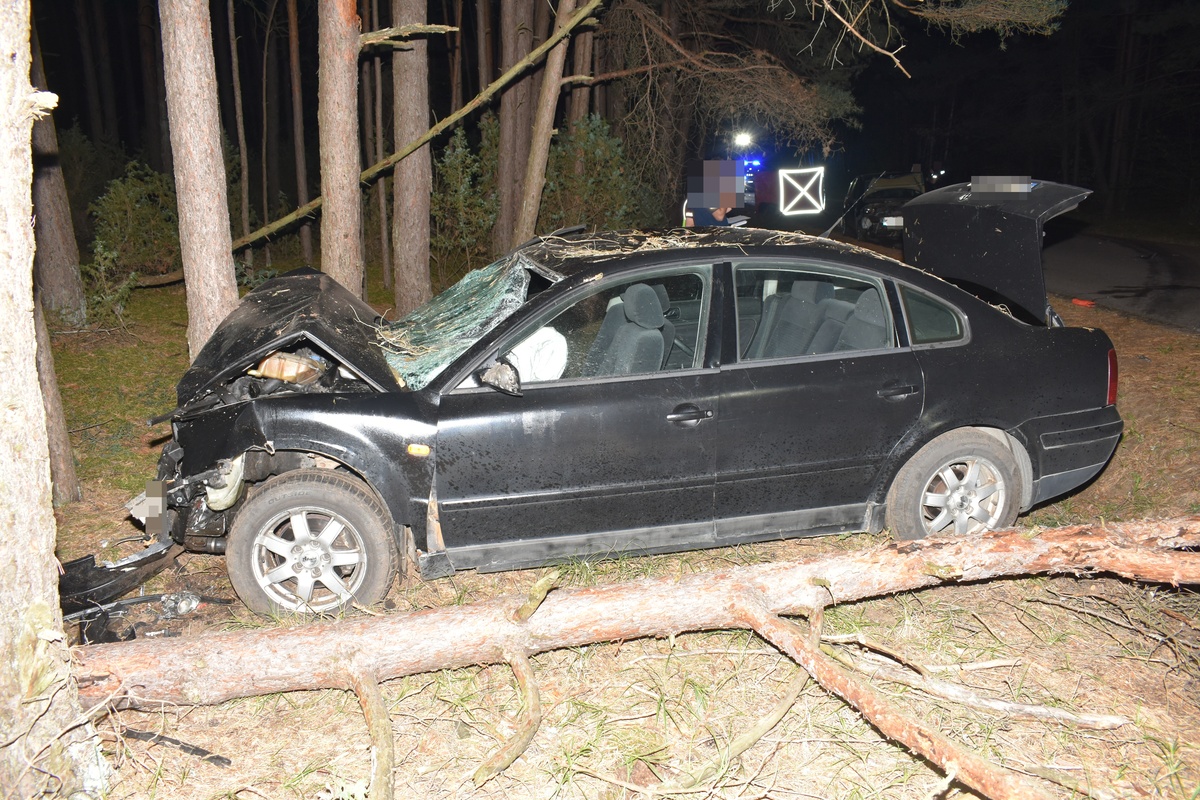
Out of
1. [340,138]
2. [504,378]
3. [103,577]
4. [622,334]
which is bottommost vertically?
[103,577]

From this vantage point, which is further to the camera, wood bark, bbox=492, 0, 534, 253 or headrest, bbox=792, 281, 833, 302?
wood bark, bbox=492, 0, 534, 253

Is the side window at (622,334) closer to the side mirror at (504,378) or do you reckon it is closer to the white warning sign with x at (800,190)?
the side mirror at (504,378)

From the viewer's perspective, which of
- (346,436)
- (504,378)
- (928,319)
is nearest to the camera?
(504,378)

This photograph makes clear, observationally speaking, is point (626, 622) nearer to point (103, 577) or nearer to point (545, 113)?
point (103, 577)

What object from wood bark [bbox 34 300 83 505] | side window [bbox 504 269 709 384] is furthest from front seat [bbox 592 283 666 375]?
wood bark [bbox 34 300 83 505]

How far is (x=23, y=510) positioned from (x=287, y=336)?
1.49 metres

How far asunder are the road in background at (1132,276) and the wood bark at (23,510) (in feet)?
32.1

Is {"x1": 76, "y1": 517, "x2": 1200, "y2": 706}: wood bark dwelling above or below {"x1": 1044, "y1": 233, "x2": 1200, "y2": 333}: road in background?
below

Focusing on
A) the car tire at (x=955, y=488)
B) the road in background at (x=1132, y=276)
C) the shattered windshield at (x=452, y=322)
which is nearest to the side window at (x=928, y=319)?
the car tire at (x=955, y=488)

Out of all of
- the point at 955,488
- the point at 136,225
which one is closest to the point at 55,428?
the point at 955,488

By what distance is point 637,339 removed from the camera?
428cm

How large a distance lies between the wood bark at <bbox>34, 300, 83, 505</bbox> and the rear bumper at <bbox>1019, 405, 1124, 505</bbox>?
214 inches

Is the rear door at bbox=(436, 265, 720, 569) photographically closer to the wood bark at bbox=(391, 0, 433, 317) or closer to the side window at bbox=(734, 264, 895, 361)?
the side window at bbox=(734, 264, 895, 361)

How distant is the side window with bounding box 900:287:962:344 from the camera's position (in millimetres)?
4523
